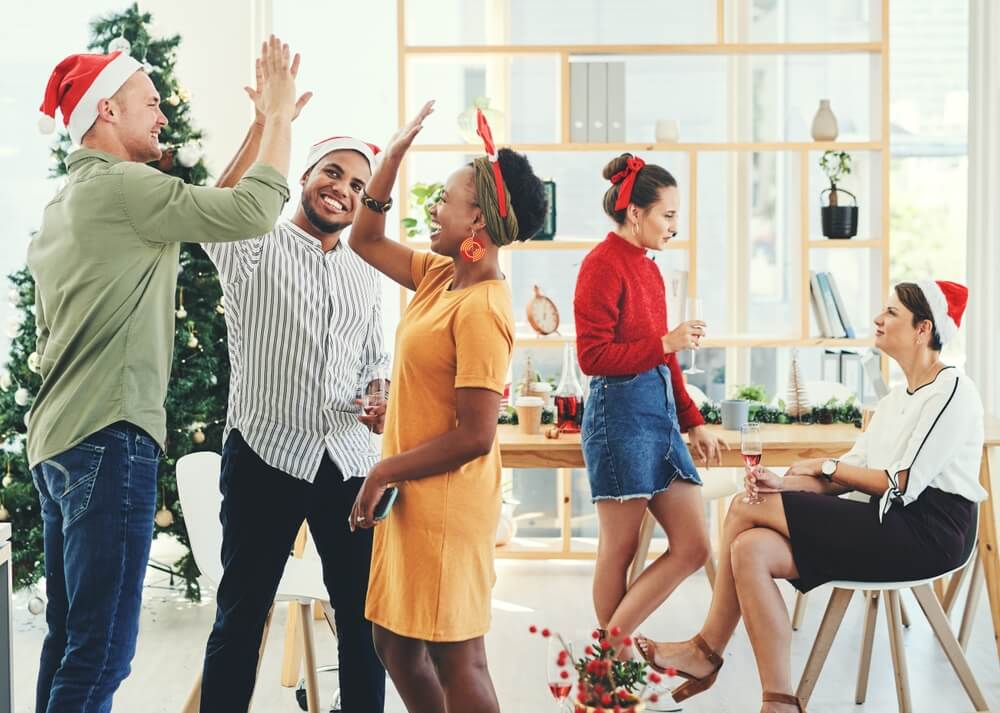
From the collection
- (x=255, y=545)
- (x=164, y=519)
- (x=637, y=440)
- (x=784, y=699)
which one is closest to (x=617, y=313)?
(x=637, y=440)

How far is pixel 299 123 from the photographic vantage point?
515 cm

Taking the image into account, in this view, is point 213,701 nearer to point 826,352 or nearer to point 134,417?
point 134,417

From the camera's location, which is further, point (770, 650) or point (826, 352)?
point (826, 352)

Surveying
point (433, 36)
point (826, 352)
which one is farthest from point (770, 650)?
point (433, 36)

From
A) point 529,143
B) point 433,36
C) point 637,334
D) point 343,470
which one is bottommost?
point 343,470

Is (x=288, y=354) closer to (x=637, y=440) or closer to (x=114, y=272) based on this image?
(x=114, y=272)

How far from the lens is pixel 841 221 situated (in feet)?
15.6

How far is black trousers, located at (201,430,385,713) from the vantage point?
8.33 feet

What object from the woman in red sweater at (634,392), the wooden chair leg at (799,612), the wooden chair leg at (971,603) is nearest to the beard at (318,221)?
the woman in red sweater at (634,392)

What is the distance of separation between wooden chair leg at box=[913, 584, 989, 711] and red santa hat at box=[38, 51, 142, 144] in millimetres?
2442

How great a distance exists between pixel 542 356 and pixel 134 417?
301 centimetres

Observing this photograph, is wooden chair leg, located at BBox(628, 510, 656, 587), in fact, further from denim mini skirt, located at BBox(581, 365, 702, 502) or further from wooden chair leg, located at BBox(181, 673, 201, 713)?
wooden chair leg, located at BBox(181, 673, 201, 713)

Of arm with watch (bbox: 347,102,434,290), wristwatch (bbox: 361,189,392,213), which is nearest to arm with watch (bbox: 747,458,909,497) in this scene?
arm with watch (bbox: 347,102,434,290)

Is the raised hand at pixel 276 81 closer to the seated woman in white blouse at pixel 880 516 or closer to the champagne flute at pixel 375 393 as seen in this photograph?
the champagne flute at pixel 375 393
